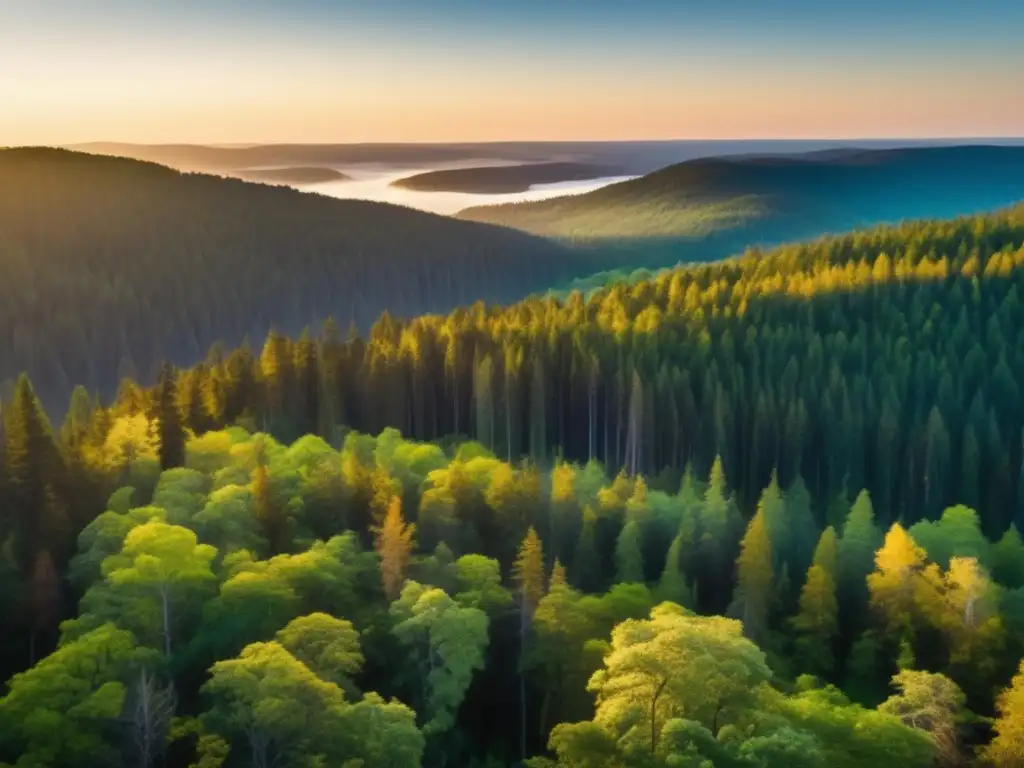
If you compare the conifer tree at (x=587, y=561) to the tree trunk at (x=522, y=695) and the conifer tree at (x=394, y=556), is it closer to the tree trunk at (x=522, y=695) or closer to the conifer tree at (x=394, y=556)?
the tree trunk at (x=522, y=695)

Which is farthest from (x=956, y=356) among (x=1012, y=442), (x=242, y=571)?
(x=242, y=571)

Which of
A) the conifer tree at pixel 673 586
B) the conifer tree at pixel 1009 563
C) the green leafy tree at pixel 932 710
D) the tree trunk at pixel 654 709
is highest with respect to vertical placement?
the tree trunk at pixel 654 709

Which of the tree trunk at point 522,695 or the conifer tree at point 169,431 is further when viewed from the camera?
the conifer tree at point 169,431

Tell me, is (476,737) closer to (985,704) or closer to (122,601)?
(122,601)

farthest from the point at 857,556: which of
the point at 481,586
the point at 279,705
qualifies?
the point at 279,705

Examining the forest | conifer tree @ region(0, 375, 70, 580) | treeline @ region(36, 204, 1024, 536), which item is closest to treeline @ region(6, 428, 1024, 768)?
the forest

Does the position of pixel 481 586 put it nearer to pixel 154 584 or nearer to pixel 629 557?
pixel 629 557

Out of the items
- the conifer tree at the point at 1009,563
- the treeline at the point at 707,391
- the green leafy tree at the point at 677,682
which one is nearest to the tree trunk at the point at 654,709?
the green leafy tree at the point at 677,682
